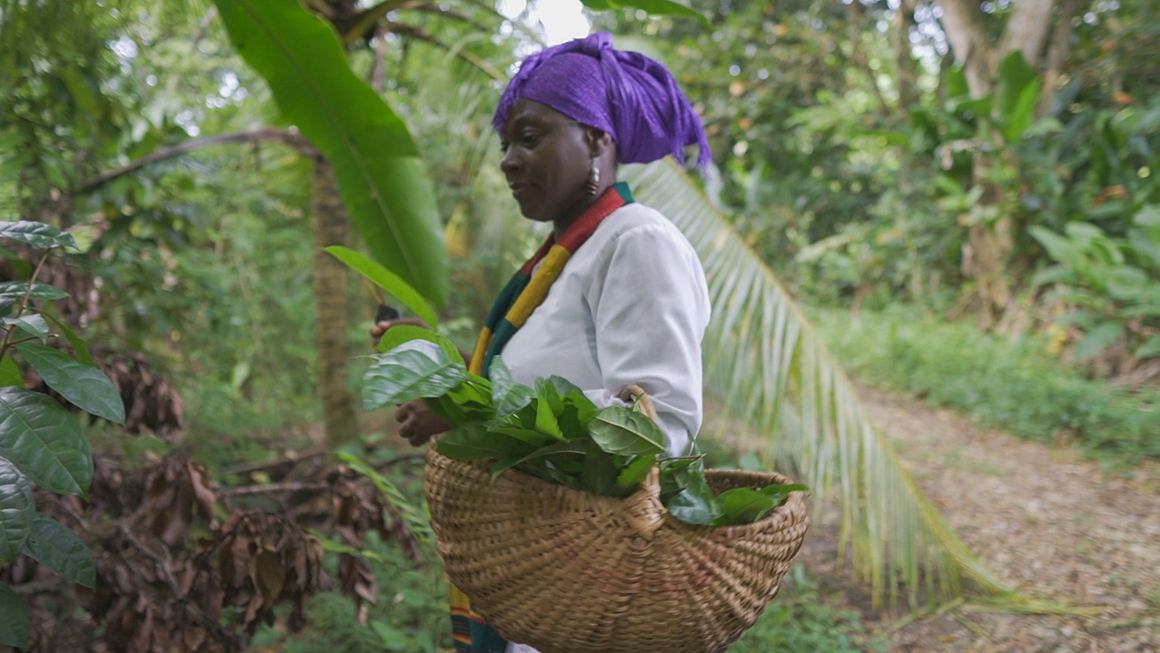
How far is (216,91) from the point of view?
5.39 metres

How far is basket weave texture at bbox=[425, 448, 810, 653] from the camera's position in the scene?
109 centimetres

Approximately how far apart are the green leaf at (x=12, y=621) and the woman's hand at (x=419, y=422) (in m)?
0.62

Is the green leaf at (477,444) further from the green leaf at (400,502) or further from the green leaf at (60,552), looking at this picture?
the green leaf at (400,502)

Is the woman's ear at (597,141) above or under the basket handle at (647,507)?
above

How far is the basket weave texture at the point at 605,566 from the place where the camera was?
3.57 ft

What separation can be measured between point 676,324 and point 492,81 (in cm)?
245

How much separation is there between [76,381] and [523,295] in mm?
715

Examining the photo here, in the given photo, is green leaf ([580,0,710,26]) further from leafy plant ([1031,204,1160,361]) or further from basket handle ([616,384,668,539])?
leafy plant ([1031,204,1160,361])

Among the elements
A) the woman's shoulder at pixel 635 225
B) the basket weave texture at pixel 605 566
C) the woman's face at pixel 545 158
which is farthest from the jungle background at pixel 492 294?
the basket weave texture at pixel 605 566

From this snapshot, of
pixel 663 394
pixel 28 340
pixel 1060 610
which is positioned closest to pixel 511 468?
pixel 663 394

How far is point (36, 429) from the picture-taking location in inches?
48.8

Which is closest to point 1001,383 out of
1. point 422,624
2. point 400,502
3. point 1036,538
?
point 1036,538

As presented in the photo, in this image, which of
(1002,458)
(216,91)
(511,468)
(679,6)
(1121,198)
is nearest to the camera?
(511,468)

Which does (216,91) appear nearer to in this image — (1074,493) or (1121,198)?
(1074,493)
